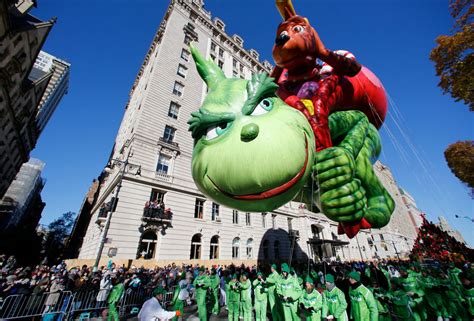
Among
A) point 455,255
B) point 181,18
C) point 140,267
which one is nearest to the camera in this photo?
point 140,267

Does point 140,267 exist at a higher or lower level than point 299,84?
lower

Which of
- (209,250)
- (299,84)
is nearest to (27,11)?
(209,250)

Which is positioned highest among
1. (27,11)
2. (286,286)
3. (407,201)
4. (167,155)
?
(27,11)

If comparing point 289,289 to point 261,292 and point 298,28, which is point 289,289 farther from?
point 298,28

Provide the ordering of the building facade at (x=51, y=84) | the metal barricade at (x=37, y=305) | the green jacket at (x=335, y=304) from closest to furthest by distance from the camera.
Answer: the green jacket at (x=335, y=304) → the metal barricade at (x=37, y=305) → the building facade at (x=51, y=84)

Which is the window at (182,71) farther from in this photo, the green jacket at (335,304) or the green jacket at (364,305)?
the green jacket at (364,305)

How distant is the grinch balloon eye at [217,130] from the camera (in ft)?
7.23

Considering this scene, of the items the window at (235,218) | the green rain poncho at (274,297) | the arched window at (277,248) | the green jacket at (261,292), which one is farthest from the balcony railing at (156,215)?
the arched window at (277,248)

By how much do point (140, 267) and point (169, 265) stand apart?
5.48 ft

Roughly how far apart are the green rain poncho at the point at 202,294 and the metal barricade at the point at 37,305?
4.04m

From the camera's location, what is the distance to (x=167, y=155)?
57.0 feet

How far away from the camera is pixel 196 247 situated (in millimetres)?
15898

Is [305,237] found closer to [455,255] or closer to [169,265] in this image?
[455,255]

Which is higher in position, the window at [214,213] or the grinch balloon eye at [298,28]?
the window at [214,213]
